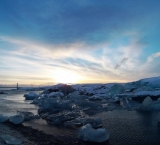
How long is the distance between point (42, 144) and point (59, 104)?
461 inches

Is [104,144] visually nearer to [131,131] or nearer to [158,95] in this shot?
[131,131]

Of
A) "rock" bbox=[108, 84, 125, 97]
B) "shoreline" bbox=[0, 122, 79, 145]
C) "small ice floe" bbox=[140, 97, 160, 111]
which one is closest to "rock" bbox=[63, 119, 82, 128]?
"shoreline" bbox=[0, 122, 79, 145]

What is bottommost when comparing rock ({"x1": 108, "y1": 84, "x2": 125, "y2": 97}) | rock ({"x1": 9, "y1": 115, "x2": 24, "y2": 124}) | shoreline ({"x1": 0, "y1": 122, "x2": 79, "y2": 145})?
shoreline ({"x1": 0, "y1": 122, "x2": 79, "y2": 145})

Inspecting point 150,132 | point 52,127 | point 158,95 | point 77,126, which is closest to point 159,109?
point 158,95

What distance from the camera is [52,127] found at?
13109mm

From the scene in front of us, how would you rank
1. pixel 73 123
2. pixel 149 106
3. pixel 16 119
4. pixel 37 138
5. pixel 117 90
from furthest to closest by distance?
pixel 117 90, pixel 149 106, pixel 73 123, pixel 16 119, pixel 37 138

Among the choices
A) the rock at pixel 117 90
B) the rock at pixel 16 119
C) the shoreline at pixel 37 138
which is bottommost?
the shoreline at pixel 37 138

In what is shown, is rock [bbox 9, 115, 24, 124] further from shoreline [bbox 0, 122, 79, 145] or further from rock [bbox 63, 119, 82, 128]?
rock [bbox 63, 119, 82, 128]

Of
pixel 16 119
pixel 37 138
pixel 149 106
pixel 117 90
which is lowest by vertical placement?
pixel 37 138

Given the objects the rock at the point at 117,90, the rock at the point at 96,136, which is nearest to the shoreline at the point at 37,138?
the rock at the point at 96,136

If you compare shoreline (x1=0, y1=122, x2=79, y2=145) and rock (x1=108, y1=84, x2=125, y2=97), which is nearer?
shoreline (x1=0, y1=122, x2=79, y2=145)

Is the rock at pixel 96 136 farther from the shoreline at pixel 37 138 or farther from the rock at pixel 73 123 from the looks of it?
the rock at pixel 73 123

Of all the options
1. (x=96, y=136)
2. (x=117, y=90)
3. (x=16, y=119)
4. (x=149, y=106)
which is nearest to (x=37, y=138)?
(x=96, y=136)

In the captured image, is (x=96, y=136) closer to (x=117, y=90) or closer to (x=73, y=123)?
(x=73, y=123)
